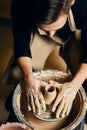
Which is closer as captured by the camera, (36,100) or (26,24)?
(36,100)

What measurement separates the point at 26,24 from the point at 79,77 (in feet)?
1.05

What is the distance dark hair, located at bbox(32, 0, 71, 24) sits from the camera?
111 centimetres

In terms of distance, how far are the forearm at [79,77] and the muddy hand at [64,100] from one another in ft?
0.09

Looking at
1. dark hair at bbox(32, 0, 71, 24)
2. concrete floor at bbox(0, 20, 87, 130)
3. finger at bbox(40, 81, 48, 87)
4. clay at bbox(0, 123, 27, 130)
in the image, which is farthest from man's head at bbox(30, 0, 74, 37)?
concrete floor at bbox(0, 20, 87, 130)

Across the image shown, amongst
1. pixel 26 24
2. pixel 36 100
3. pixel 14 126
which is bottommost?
pixel 14 126

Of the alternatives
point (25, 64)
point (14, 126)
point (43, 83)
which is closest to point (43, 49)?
point (25, 64)

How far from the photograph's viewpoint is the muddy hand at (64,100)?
1243 millimetres

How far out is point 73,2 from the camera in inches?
48.9

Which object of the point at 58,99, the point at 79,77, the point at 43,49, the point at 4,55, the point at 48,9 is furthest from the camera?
the point at 4,55

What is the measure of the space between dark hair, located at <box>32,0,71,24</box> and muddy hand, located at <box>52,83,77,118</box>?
0.27 meters

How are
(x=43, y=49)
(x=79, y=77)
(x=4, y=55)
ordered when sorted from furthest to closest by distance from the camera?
1. (x=4, y=55)
2. (x=43, y=49)
3. (x=79, y=77)

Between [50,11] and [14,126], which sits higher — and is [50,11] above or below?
above

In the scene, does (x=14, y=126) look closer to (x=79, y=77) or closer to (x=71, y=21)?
(x=79, y=77)

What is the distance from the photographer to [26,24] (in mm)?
1385
